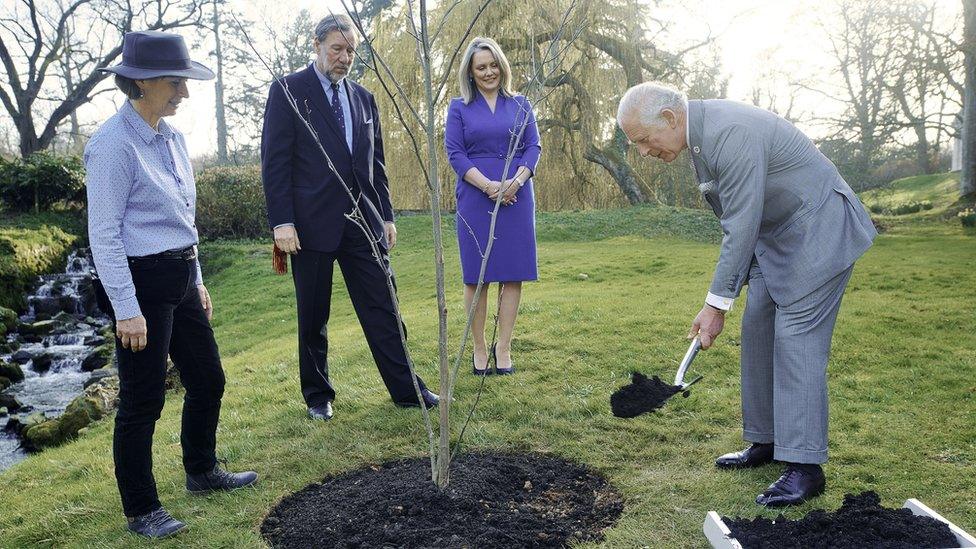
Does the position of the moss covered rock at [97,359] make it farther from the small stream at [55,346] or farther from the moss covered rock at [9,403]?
the moss covered rock at [9,403]

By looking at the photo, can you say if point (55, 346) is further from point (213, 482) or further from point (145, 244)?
point (145, 244)

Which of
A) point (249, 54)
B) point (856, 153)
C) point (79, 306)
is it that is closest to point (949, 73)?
point (856, 153)

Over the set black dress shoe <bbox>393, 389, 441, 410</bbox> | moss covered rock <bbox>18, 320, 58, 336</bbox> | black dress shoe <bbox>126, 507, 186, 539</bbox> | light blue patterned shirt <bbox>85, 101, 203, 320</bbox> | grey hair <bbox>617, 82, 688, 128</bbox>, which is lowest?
moss covered rock <bbox>18, 320, 58, 336</bbox>

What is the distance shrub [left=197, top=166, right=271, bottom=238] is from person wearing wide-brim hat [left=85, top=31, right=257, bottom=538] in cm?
1458

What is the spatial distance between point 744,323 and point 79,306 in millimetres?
11781

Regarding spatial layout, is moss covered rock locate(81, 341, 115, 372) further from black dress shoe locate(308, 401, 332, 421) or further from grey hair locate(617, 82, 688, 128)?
grey hair locate(617, 82, 688, 128)

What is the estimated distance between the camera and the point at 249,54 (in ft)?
99.3

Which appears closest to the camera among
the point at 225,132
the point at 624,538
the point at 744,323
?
the point at 624,538

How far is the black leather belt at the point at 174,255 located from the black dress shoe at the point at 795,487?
2.74 m

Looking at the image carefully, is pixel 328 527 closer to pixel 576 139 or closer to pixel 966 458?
pixel 966 458

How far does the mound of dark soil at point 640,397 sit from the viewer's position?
139 inches

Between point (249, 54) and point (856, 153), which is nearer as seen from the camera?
point (856, 153)

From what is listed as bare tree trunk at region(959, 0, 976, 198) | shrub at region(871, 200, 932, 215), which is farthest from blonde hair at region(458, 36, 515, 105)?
shrub at region(871, 200, 932, 215)

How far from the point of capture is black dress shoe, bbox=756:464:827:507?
10.5ft
